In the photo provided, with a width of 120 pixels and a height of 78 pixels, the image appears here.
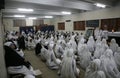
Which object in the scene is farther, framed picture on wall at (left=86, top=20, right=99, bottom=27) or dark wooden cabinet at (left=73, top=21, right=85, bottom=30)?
dark wooden cabinet at (left=73, top=21, right=85, bottom=30)

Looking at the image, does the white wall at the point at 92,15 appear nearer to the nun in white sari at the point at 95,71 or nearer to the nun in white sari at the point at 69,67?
the nun in white sari at the point at 69,67

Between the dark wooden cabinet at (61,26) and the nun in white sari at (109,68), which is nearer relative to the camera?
the nun in white sari at (109,68)

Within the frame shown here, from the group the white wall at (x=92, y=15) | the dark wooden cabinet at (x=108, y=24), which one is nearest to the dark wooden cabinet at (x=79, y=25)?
the white wall at (x=92, y=15)

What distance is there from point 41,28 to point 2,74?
512 inches

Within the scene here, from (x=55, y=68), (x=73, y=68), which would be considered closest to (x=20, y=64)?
(x=73, y=68)

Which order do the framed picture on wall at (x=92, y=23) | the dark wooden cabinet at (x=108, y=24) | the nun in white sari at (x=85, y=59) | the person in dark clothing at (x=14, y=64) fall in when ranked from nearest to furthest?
the person in dark clothing at (x=14, y=64), the nun in white sari at (x=85, y=59), the dark wooden cabinet at (x=108, y=24), the framed picture on wall at (x=92, y=23)

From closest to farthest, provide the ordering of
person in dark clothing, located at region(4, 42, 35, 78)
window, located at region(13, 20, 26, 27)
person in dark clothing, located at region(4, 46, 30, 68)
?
person in dark clothing, located at region(4, 42, 35, 78)
person in dark clothing, located at region(4, 46, 30, 68)
window, located at region(13, 20, 26, 27)

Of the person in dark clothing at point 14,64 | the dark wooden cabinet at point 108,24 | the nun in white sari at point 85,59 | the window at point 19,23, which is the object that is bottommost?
the nun in white sari at point 85,59

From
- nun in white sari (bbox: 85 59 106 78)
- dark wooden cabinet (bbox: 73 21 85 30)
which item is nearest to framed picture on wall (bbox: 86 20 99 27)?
dark wooden cabinet (bbox: 73 21 85 30)

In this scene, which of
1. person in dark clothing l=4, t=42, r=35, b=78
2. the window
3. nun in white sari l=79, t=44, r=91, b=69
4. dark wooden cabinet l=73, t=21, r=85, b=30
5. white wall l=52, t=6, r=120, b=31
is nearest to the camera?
person in dark clothing l=4, t=42, r=35, b=78

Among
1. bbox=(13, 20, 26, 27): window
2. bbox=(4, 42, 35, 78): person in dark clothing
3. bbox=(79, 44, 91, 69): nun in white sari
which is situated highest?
bbox=(13, 20, 26, 27): window

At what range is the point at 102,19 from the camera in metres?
9.53

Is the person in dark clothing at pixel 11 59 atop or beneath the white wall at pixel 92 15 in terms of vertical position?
beneath

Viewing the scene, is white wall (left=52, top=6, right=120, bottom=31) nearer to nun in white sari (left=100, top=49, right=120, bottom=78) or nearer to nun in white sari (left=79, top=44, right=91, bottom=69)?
nun in white sari (left=79, top=44, right=91, bottom=69)
